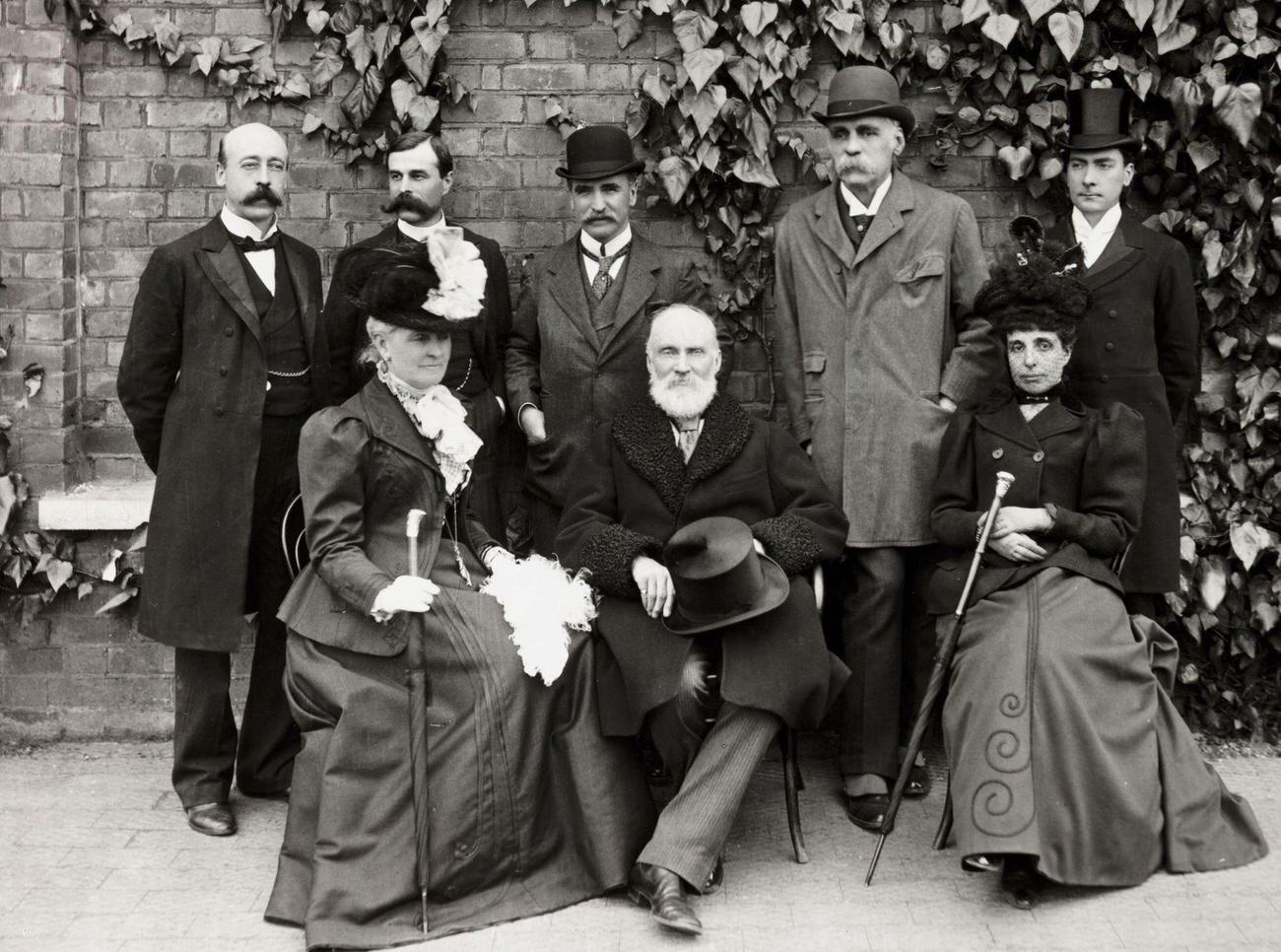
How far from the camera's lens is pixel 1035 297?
181 inches

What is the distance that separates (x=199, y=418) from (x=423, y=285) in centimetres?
107

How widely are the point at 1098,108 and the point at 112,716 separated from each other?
4347 millimetres

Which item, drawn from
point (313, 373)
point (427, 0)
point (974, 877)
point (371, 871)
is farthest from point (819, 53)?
point (371, 871)

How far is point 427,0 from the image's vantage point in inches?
217

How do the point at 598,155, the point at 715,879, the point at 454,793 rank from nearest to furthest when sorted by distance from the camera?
the point at 454,793
the point at 715,879
the point at 598,155

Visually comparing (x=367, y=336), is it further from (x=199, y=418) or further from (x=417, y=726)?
(x=417, y=726)

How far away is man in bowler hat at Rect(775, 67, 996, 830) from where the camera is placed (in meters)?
4.99

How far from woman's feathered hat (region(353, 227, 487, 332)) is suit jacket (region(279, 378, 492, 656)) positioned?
269mm

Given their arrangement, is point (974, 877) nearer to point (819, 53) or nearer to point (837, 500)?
point (837, 500)

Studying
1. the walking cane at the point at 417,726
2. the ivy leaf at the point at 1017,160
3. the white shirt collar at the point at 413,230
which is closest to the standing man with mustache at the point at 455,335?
the white shirt collar at the point at 413,230

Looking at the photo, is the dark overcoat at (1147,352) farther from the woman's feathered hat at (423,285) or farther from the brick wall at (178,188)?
the woman's feathered hat at (423,285)

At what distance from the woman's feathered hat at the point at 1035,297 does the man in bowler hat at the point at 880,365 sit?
0.28 meters

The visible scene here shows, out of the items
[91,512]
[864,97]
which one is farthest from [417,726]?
[864,97]

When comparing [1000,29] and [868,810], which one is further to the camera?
[1000,29]
